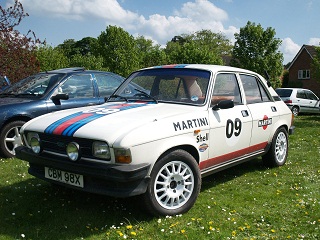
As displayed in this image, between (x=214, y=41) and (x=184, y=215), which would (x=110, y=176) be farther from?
(x=214, y=41)

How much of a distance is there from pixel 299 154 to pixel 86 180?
540cm

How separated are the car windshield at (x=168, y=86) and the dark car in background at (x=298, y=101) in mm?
15874

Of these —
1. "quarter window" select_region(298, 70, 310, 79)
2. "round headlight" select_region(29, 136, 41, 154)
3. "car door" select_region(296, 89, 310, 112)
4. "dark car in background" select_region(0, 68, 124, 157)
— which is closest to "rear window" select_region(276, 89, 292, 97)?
"car door" select_region(296, 89, 310, 112)

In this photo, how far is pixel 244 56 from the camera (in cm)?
3284

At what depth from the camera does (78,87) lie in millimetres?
7449

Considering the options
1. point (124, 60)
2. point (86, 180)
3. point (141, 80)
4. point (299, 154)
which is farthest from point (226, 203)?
point (124, 60)

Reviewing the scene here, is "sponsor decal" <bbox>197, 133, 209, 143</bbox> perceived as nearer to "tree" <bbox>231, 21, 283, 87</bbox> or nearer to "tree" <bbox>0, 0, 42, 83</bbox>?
"tree" <bbox>0, 0, 42, 83</bbox>

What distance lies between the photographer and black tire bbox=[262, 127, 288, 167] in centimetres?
606

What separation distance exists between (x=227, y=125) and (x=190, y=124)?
2.63 ft

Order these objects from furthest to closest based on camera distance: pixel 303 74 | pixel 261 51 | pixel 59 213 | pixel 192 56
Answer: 1. pixel 303 74
2. pixel 261 51
3. pixel 192 56
4. pixel 59 213

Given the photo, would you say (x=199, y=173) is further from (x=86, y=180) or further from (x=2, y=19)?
(x=2, y=19)

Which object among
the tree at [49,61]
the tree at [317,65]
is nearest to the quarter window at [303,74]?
the tree at [317,65]

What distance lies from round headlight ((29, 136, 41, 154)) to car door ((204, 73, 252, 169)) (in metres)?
1.98

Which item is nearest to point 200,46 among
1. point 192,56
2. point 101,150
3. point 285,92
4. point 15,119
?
point 192,56
